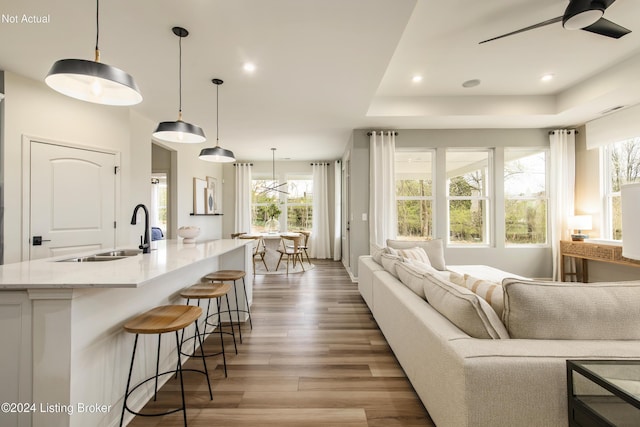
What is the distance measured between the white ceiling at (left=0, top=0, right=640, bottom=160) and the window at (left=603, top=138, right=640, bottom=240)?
24.5 inches

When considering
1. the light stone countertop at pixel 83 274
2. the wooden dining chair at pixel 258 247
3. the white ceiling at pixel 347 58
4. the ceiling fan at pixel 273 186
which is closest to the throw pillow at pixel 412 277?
the light stone countertop at pixel 83 274

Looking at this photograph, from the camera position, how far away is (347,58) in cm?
271

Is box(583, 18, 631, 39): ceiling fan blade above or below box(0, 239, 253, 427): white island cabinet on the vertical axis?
above

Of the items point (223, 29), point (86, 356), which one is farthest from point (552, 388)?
point (223, 29)

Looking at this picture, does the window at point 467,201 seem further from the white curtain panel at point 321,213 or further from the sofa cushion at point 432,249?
the white curtain panel at point 321,213

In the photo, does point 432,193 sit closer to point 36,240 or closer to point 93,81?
point 93,81

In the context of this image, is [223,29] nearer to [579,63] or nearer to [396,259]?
[396,259]

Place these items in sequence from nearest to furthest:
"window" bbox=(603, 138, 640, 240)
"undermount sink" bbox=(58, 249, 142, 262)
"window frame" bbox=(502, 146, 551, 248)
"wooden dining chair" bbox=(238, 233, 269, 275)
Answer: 1. "undermount sink" bbox=(58, 249, 142, 262)
2. "window" bbox=(603, 138, 640, 240)
3. "window frame" bbox=(502, 146, 551, 248)
4. "wooden dining chair" bbox=(238, 233, 269, 275)

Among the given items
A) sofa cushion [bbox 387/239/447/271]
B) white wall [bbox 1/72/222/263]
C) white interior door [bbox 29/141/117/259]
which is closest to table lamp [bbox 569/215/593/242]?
sofa cushion [bbox 387/239/447/271]

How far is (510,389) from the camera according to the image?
110 cm

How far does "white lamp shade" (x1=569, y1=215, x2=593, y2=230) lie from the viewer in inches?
175

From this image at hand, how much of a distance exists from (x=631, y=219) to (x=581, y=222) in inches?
174

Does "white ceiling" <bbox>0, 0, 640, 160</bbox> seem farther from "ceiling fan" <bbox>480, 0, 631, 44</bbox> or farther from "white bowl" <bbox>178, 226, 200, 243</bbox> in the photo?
"white bowl" <bbox>178, 226, 200, 243</bbox>

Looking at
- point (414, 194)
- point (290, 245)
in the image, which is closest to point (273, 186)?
point (290, 245)
